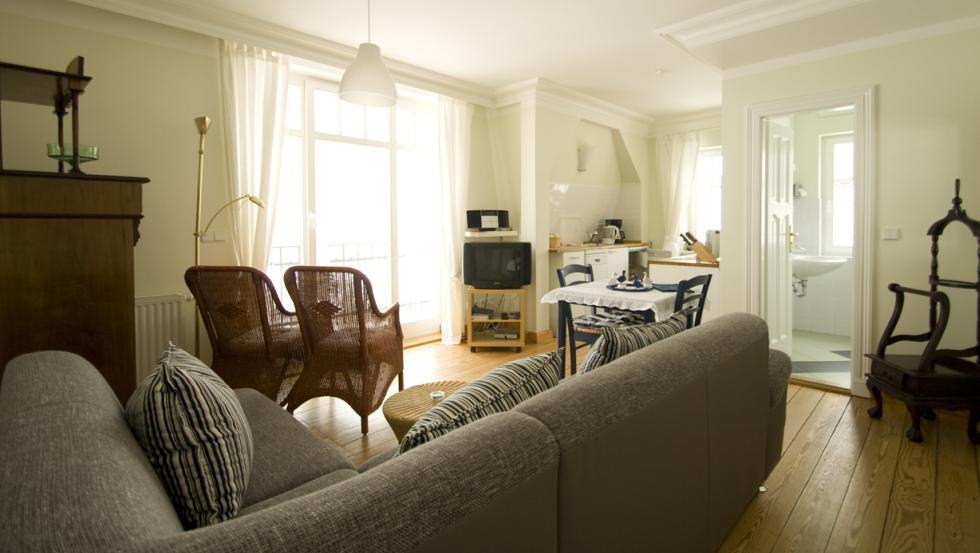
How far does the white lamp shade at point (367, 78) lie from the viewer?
113 inches

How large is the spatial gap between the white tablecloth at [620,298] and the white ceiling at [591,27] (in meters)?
1.84

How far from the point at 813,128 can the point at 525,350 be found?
13.1 ft

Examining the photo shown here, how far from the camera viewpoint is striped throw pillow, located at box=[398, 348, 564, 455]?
3.80 feet

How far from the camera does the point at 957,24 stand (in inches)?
128

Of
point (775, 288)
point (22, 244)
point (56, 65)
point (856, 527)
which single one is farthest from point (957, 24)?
point (56, 65)

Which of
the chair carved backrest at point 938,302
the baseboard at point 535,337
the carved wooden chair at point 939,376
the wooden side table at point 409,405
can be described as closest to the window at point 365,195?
the baseboard at point 535,337

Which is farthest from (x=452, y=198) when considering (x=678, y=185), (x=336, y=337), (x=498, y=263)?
(x=678, y=185)

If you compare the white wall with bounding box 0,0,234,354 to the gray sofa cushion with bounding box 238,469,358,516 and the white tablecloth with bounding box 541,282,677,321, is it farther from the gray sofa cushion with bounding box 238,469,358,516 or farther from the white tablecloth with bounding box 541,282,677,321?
the gray sofa cushion with bounding box 238,469,358,516

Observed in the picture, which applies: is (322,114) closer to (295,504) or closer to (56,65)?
(56,65)

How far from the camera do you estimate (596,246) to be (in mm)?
6176

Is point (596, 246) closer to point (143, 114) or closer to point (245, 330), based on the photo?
point (245, 330)

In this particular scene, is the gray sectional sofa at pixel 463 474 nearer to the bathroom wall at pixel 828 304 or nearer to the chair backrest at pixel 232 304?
the chair backrest at pixel 232 304

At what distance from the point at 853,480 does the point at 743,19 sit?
9.20 feet

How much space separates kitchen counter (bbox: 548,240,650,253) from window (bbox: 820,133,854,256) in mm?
2047
